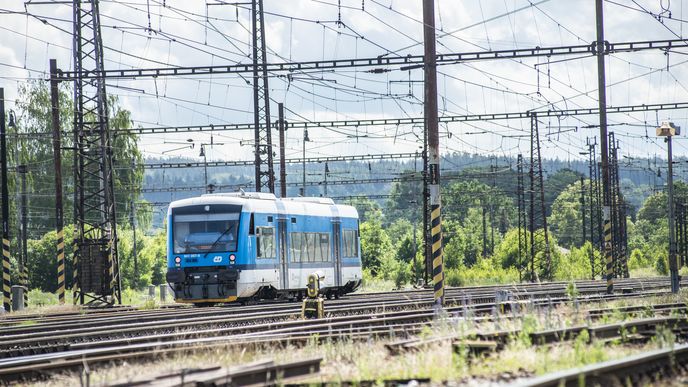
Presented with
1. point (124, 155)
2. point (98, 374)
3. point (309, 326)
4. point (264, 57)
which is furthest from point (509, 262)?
point (98, 374)

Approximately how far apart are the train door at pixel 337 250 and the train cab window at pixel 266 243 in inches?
182

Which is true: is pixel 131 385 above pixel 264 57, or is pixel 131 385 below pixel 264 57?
below

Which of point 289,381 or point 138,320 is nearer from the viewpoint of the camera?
point 289,381

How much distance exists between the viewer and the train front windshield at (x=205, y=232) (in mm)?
28703

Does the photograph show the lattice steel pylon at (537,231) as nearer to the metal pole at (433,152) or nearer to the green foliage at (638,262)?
the green foliage at (638,262)

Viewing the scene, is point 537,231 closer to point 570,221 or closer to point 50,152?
point 50,152

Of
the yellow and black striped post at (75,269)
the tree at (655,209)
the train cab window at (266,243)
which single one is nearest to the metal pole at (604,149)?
the train cab window at (266,243)

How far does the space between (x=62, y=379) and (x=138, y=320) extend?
11.2 metres

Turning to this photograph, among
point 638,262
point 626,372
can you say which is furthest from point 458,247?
point 626,372

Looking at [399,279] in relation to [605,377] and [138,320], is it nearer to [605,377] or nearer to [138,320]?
[138,320]

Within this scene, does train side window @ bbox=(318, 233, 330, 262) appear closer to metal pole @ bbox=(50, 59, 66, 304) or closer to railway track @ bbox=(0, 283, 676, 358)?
railway track @ bbox=(0, 283, 676, 358)

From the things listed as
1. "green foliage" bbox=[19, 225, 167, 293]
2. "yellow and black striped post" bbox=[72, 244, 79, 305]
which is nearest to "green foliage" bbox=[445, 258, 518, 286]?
"green foliage" bbox=[19, 225, 167, 293]

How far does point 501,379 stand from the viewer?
34.1 ft

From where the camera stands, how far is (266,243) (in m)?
30.0
